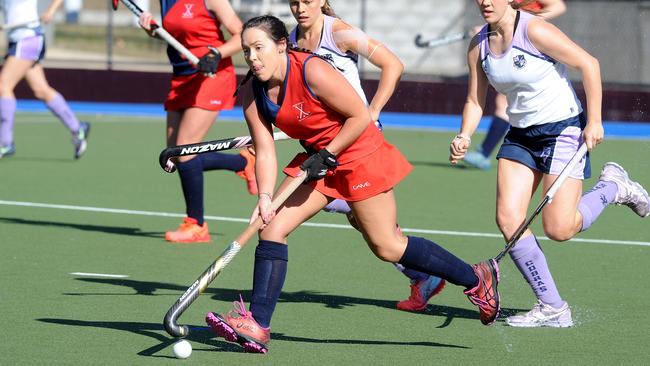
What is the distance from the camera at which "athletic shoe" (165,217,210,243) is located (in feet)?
25.1

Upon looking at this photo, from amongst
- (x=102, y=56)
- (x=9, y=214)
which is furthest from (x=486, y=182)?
(x=102, y=56)

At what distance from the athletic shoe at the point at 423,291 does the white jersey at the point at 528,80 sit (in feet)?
2.79

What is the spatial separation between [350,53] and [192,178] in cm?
201

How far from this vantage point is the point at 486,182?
10.8 meters

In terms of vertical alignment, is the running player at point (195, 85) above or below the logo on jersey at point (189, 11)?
below

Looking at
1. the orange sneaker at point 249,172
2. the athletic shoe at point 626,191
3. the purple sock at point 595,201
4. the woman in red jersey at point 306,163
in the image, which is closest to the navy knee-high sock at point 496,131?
the orange sneaker at point 249,172

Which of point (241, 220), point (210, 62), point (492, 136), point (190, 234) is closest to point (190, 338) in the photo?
point (190, 234)

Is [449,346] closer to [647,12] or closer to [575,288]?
[575,288]

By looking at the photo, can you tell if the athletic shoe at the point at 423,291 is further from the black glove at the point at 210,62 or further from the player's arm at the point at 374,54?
the black glove at the point at 210,62

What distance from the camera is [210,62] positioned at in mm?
7484

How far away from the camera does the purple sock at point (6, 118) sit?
11.1m

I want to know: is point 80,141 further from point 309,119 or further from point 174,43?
point 309,119

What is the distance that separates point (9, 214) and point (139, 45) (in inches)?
522

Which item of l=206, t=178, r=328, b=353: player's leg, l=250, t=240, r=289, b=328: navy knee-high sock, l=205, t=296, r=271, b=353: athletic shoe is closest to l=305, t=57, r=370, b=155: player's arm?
l=206, t=178, r=328, b=353: player's leg
